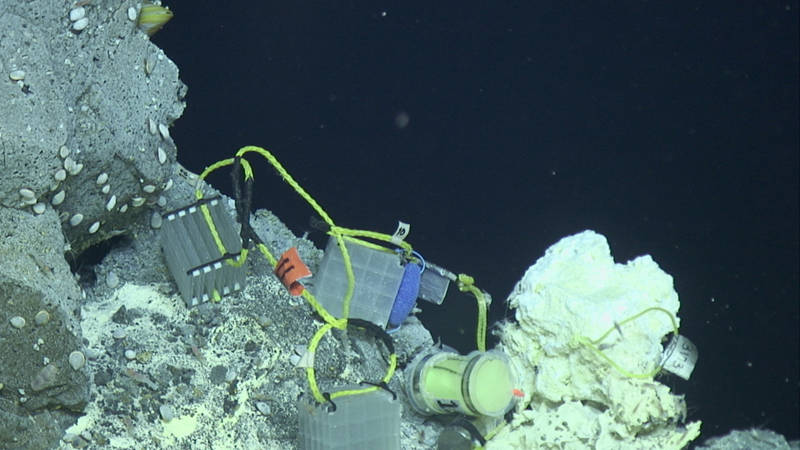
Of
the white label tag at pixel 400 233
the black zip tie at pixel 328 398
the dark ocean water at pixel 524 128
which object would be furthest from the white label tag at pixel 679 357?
the black zip tie at pixel 328 398

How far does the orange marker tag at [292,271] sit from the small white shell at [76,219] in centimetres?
36

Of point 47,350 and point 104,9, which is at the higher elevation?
point 104,9

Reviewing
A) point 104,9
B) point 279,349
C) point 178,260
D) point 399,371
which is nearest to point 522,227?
point 399,371

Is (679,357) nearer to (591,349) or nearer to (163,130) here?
(591,349)

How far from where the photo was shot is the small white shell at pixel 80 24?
→ 1277 mm

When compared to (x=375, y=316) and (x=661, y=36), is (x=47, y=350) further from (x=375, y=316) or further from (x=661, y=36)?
(x=661, y=36)

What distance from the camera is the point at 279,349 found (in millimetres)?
1460

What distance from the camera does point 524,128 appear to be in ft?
5.76

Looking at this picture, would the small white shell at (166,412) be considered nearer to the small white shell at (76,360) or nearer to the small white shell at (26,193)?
the small white shell at (76,360)

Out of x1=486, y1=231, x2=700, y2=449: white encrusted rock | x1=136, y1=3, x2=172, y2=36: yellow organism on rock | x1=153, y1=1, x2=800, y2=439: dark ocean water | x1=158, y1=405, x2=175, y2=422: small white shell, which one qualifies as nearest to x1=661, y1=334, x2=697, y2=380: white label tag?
x1=486, y1=231, x2=700, y2=449: white encrusted rock

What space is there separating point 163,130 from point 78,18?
0.24 meters

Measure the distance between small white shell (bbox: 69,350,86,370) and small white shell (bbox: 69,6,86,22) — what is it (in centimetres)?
53

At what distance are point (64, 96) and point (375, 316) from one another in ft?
2.28

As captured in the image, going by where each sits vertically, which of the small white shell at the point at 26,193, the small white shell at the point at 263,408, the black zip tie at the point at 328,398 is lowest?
the small white shell at the point at 263,408
